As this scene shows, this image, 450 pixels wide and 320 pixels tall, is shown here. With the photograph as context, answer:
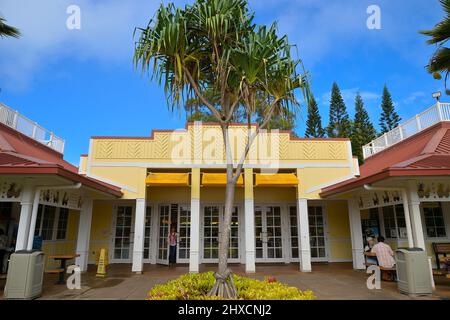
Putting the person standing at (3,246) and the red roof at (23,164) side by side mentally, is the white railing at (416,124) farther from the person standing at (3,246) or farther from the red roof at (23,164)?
the person standing at (3,246)

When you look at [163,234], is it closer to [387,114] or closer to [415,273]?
[415,273]

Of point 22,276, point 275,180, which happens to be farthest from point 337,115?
point 22,276

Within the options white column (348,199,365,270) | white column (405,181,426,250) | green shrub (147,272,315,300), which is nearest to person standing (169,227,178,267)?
green shrub (147,272,315,300)

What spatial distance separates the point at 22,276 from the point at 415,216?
858cm

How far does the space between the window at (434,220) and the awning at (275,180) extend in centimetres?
463

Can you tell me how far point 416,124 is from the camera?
10.2 metres

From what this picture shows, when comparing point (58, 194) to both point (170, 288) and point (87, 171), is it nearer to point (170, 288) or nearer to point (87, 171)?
point (87, 171)

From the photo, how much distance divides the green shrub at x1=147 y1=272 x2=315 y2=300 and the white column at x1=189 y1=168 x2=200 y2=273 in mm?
3771

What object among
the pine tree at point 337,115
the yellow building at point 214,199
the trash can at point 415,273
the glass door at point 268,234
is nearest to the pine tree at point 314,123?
the pine tree at point 337,115

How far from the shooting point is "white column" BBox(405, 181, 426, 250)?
668 centimetres

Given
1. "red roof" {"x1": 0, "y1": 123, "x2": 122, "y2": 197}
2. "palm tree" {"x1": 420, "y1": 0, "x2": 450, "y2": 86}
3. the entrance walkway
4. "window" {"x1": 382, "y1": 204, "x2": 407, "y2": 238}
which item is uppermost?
"palm tree" {"x1": 420, "y1": 0, "x2": 450, "y2": 86}

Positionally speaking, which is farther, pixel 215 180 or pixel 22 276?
pixel 215 180

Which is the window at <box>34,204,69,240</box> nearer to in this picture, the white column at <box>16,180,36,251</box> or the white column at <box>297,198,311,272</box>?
the white column at <box>16,180,36,251</box>

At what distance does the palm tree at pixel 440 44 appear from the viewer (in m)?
6.86
